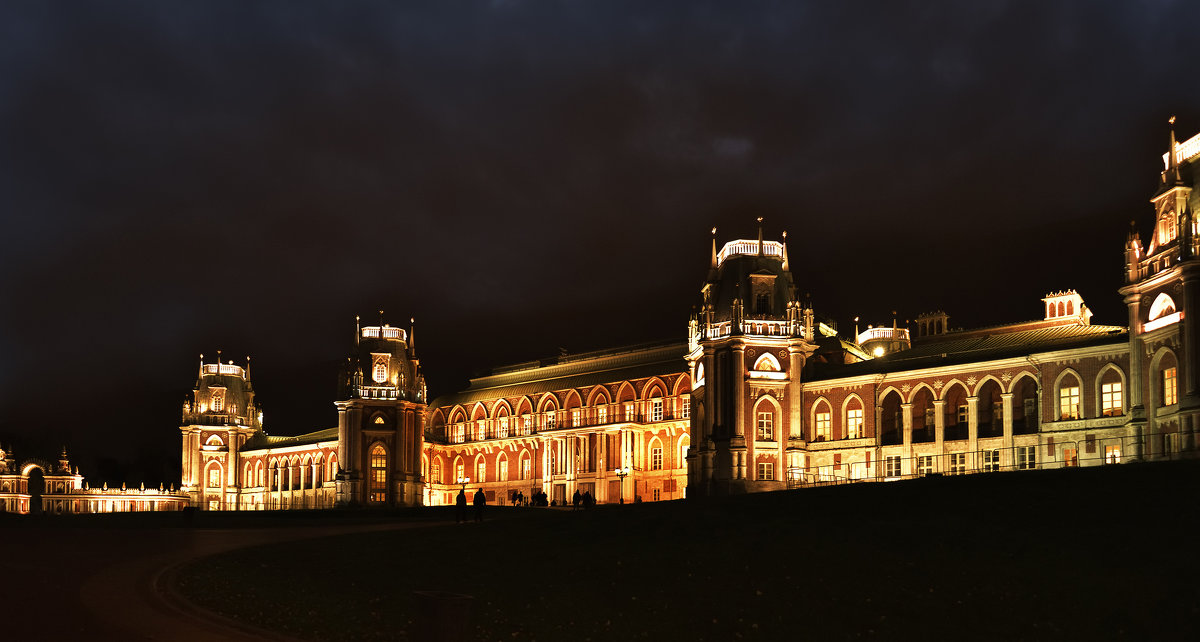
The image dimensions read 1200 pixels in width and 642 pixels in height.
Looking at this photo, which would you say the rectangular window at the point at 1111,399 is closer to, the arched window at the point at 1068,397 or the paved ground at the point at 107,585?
the arched window at the point at 1068,397

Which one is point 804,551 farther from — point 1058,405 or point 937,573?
point 1058,405

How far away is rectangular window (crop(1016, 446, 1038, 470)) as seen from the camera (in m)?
74.1

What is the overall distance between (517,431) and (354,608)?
9104 cm

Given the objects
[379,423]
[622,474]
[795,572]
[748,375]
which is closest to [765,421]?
[748,375]

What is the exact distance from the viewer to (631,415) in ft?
366

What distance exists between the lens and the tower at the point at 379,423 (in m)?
112

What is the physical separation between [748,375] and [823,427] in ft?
21.6

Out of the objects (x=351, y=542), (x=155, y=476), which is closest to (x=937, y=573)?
(x=351, y=542)

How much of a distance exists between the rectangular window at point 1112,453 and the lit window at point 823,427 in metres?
18.8

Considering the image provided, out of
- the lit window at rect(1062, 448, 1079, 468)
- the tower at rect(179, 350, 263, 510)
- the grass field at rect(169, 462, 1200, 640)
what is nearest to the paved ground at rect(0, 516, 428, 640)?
the grass field at rect(169, 462, 1200, 640)

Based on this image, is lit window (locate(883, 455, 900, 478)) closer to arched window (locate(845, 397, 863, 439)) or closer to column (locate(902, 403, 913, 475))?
column (locate(902, 403, 913, 475))

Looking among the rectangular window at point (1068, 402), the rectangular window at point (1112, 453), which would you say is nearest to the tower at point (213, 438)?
the rectangular window at point (1068, 402)

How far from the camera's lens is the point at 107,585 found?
3375 centimetres

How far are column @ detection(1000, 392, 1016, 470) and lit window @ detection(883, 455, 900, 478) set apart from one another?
6.75m
